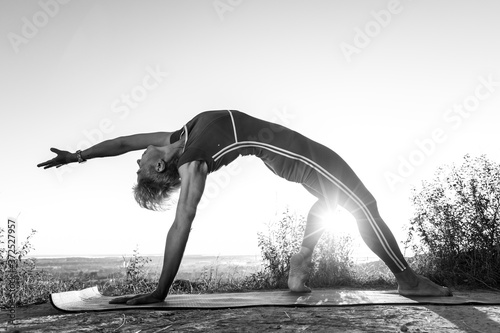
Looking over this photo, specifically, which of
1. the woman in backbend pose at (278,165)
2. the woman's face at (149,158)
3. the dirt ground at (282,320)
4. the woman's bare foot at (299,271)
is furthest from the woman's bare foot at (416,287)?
the woman's face at (149,158)

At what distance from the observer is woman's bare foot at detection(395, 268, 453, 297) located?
336 cm

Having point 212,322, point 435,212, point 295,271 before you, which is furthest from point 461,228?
point 212,322

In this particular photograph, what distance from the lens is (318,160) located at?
3.42m

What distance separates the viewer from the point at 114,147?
3.67 m

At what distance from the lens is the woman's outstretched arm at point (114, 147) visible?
3.65 metres

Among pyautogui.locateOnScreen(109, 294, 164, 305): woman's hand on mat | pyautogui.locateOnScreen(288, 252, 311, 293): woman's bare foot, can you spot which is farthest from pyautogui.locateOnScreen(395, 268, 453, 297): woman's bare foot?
pyautogui.locateOnScreen(109, 294, 164, 305): woman's hand on mat

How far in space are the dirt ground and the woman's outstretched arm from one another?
4.50 ft

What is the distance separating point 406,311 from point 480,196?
409 centimetres

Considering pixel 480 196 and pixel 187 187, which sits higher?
pixel 480 196

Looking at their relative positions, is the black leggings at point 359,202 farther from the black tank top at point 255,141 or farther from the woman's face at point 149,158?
the woman's face at point 149,158

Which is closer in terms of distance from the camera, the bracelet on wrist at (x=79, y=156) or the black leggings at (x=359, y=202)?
the black leggings at (x=359, y=202)

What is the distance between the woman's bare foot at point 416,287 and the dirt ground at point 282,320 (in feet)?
1.80

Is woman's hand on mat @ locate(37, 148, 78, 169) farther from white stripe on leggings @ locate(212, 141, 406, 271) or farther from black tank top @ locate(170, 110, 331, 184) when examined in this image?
white stripe on leggings @ locate(212, 141, 406, 271)

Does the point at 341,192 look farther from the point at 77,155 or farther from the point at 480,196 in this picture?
the point at 480,196
